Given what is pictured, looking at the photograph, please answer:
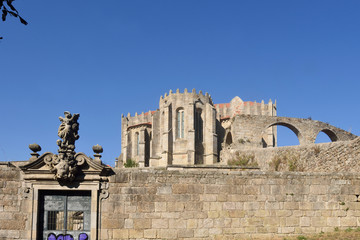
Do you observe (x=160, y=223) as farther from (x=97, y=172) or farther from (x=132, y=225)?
(x=97, y=172)

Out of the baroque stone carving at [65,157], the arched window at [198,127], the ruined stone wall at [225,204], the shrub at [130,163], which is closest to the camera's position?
the baroque stone carving at [65,157]

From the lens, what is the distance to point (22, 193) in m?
12.0

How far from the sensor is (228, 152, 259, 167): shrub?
24.5 m

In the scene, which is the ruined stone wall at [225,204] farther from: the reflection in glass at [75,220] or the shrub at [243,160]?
the shrub at [243,160]

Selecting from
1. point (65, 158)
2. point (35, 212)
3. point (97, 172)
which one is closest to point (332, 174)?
point (97, 172)

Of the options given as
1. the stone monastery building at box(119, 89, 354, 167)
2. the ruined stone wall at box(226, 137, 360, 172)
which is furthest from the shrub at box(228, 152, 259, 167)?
the stone monastery building at box(119, 89, 354, 167)

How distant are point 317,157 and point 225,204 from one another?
7824 mm

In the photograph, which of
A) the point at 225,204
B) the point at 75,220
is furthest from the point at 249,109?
the point at 75,220

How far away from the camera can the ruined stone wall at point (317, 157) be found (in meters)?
16.1

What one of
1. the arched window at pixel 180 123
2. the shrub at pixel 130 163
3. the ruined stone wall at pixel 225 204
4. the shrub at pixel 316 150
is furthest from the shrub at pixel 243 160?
the shrub at pixel 130 163

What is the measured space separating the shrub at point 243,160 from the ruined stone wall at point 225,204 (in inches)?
436

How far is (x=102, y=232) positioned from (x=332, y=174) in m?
7.12

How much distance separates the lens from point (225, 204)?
12.5 metres

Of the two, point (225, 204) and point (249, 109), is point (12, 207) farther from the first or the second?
point (249, 109)
